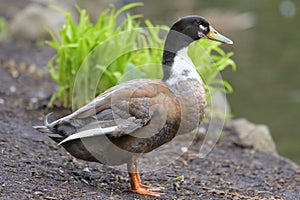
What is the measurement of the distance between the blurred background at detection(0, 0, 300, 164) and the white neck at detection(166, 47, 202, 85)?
4.56m

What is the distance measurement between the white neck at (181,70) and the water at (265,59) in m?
4.47

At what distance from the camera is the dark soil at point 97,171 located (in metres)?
3.94

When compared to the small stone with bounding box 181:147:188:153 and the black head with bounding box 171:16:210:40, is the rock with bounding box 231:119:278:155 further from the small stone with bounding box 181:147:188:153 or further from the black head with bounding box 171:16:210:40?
the black head with bounding box 171:16:210:40

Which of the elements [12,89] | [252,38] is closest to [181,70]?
[12,89]

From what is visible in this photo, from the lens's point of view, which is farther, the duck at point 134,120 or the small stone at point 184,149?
the small stone at point 184,149

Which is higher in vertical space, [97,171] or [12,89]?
[97,171]

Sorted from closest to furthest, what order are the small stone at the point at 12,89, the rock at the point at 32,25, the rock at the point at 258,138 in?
the rock at the point at 258,138
the small stone at the point at 12,89
the rock at the point at 32,25

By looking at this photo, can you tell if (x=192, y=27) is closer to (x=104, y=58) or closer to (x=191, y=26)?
(x=191, y=26)

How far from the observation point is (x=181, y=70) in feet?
13.7

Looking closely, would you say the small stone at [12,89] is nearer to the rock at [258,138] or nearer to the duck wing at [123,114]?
the rock at [258,138]

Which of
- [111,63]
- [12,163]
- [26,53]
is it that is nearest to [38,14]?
[26,53]

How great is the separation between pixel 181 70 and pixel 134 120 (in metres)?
0.56

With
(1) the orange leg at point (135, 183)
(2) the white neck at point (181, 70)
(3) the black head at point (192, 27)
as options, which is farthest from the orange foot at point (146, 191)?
(3) the black head at point (192, 27)

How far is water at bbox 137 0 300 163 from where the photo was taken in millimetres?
10117
